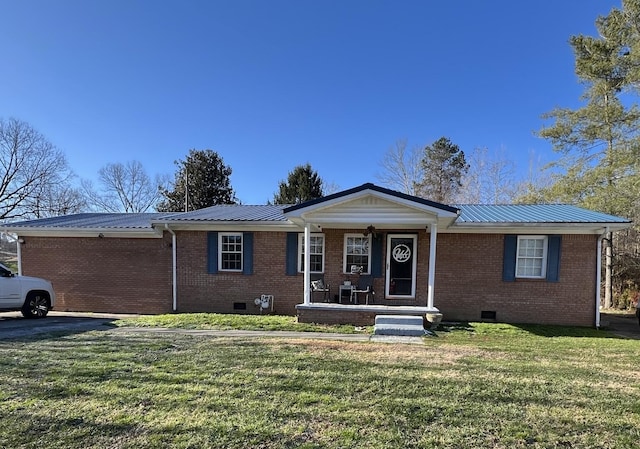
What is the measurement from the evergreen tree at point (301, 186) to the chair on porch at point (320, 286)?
1682cm

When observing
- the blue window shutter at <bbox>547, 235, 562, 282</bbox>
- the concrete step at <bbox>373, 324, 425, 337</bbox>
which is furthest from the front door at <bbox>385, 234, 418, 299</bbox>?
the blue window shutter at <bbox>547, 235, 562, 282</bbox>

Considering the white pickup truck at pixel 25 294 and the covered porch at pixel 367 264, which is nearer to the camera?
the white pickup truck at pixel 25 294

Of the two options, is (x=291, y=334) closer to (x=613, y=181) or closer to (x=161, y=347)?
(x=161, y=347)

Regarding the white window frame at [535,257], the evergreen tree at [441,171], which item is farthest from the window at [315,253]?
the evergreen tree at [441,171]

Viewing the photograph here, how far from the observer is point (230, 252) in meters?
11.3

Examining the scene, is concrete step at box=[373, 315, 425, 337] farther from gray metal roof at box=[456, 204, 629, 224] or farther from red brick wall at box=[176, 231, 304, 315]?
gray metal roof at box=[456, 204, 629, 224]

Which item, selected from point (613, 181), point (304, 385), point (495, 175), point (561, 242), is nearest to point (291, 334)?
point (304, 385)

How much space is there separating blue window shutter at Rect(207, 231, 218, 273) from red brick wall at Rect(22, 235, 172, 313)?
1.48 metres

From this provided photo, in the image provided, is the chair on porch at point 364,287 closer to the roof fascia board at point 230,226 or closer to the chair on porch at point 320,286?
the chair on porch at point 320,286

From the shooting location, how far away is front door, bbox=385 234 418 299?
1080 centimetres

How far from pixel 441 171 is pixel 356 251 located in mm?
20623

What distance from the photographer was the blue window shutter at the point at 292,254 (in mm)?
10984

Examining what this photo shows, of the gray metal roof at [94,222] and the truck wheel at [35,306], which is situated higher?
the gray metal roof at [94,222]

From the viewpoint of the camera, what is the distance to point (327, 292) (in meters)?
10.9
